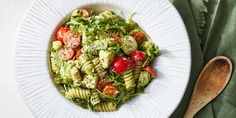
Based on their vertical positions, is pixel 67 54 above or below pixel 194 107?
above

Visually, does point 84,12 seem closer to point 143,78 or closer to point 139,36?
point 139,36

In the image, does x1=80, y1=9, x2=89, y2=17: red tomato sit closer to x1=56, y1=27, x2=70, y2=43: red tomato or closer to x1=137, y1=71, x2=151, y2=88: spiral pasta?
x1=56, y1=27, x2=70, y2=43: red tomato

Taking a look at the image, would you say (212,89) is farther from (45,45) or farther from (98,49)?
(45,45)

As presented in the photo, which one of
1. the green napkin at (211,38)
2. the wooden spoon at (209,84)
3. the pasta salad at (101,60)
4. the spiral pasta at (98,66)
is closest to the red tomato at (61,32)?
the pasta salad at (101,60)

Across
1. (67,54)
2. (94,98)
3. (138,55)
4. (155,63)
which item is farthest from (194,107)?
(67,54)

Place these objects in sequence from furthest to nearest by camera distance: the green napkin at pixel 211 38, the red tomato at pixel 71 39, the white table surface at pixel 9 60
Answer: the white table surface at pixel 9 60
the green napkin at pixel 211 38
the red tomato at pixel 71 39

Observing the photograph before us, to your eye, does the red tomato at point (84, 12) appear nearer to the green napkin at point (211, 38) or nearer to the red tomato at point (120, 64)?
the red tomato at point (120, 64)

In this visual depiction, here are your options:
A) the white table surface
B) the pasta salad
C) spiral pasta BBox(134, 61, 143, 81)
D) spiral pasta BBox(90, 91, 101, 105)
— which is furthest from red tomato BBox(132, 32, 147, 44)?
the white table surface
